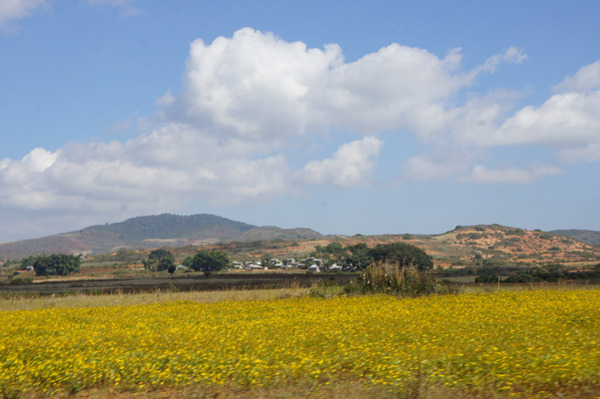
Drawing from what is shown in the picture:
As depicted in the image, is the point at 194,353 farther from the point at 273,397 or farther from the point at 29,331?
the point at 29,331

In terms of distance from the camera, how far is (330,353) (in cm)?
1112

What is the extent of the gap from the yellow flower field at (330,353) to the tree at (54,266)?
10863cm

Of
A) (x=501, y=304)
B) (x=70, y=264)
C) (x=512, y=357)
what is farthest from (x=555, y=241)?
(x=512, y=357)

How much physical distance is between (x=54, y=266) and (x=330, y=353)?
119 meters

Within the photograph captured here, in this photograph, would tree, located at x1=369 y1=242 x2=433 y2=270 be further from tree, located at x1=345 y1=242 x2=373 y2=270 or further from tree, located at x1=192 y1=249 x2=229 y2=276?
tree, located at x1=192 y1=249 x2=229 y2=276

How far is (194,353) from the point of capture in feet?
36.8

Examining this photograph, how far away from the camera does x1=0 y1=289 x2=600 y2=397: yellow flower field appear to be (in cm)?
893

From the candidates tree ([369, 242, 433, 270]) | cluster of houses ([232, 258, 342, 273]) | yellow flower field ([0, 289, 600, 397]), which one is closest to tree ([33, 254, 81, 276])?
cluster of houses ([232, 258, 342, 273])

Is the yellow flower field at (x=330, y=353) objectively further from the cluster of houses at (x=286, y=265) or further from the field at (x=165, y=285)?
the cluster of houses at (x=286, y=265)

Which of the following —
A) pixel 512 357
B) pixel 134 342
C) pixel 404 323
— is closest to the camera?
pixel 512 357

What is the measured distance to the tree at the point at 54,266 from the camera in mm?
114500

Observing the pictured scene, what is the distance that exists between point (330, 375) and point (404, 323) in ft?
18.4

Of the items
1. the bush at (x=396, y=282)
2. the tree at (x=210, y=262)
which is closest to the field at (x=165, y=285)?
the bush at (x=396, y=282)

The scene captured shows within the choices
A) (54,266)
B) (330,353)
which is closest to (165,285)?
(330,353)
